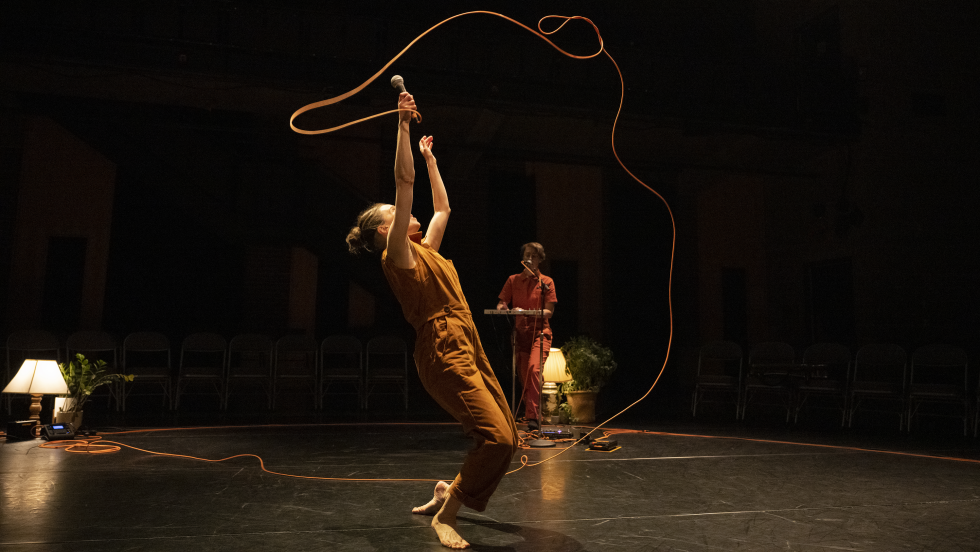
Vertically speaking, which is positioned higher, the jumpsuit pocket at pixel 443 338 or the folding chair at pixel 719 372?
the jumpsuit pocket at pixel 443 338

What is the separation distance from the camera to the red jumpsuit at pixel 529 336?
5199 mm

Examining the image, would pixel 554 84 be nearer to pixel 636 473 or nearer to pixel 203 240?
pixel 636 473

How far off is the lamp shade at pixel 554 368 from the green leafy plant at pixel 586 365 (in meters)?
0.17

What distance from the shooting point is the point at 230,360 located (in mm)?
7559

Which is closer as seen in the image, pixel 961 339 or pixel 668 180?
pixel 961 339

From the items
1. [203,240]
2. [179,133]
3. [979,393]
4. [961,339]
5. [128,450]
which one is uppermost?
[179,133]

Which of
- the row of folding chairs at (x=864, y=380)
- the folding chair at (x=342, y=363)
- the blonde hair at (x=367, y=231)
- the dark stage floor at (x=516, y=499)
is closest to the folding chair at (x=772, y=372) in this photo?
the row of folding chairs at (x=864, y=380)

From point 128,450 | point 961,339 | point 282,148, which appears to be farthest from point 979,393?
point 282,148

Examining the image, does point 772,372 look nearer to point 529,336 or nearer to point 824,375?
point 824,375

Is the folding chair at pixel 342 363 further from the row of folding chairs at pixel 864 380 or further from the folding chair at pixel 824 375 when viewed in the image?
the folding chair at pixel 824 375

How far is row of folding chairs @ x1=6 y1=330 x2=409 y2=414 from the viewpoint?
283 inches

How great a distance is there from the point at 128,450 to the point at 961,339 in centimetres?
793

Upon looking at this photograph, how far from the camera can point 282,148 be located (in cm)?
913

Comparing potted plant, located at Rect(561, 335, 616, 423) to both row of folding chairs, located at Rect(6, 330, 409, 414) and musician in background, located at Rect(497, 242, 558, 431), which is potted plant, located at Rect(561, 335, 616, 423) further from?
row of folding chairs, located at Rect(6, 330, 409, 414)
